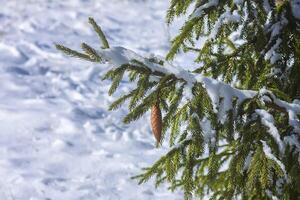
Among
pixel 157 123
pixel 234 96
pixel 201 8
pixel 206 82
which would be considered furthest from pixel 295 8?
pixel 157 123

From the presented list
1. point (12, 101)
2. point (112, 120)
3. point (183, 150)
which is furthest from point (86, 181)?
point (183, 150)

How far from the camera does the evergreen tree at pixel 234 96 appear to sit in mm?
2309

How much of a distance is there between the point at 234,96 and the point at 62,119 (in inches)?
246

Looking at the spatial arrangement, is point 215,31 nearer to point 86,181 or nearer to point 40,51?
point 86,181

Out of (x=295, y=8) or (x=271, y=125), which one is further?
(x=295, y=8)

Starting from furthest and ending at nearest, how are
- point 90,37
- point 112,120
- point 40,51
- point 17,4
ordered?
point 17,4, point 90,37, point 40,51, point 112,120

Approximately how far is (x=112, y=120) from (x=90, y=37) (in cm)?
442

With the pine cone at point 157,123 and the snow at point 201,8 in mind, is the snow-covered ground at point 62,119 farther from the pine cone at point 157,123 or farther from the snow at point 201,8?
the pine cone at point 157,123

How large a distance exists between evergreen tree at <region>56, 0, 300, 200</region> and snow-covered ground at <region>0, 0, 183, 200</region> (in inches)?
139

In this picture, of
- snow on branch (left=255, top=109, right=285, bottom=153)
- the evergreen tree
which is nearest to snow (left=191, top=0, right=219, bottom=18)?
the evergreen tree

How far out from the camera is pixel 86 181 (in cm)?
668

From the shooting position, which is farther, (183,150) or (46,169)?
(46,169)

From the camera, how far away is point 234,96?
2.44 m

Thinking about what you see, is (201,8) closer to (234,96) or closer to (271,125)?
(234,96)
